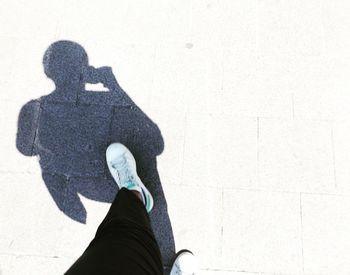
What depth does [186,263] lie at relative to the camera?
3104 mm

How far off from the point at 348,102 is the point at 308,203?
94cm

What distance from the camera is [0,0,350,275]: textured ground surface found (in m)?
3.19

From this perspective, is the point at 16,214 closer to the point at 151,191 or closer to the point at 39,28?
the point at 151,191

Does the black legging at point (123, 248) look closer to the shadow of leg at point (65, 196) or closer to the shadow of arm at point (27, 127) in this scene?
the shadow of leg at point (65, 196)

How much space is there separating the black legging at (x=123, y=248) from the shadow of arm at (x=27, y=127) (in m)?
1.09

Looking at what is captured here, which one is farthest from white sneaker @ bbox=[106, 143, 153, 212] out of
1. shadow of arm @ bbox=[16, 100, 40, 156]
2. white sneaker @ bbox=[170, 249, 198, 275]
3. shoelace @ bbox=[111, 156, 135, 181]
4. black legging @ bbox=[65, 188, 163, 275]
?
shadow of arm @ bbox=[16, 100, 40, 156]

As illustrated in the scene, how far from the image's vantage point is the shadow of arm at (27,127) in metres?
3.47

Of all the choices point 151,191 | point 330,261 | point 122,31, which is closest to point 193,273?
point 151,191

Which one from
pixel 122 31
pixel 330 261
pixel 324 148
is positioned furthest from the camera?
pixel 122 31

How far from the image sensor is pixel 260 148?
3336 mm

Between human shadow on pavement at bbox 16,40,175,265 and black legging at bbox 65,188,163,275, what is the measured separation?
513mm

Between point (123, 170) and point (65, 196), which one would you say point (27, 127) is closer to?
point (65, 196)

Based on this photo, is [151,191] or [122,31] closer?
[151,191]

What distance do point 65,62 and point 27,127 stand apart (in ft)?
2.23
